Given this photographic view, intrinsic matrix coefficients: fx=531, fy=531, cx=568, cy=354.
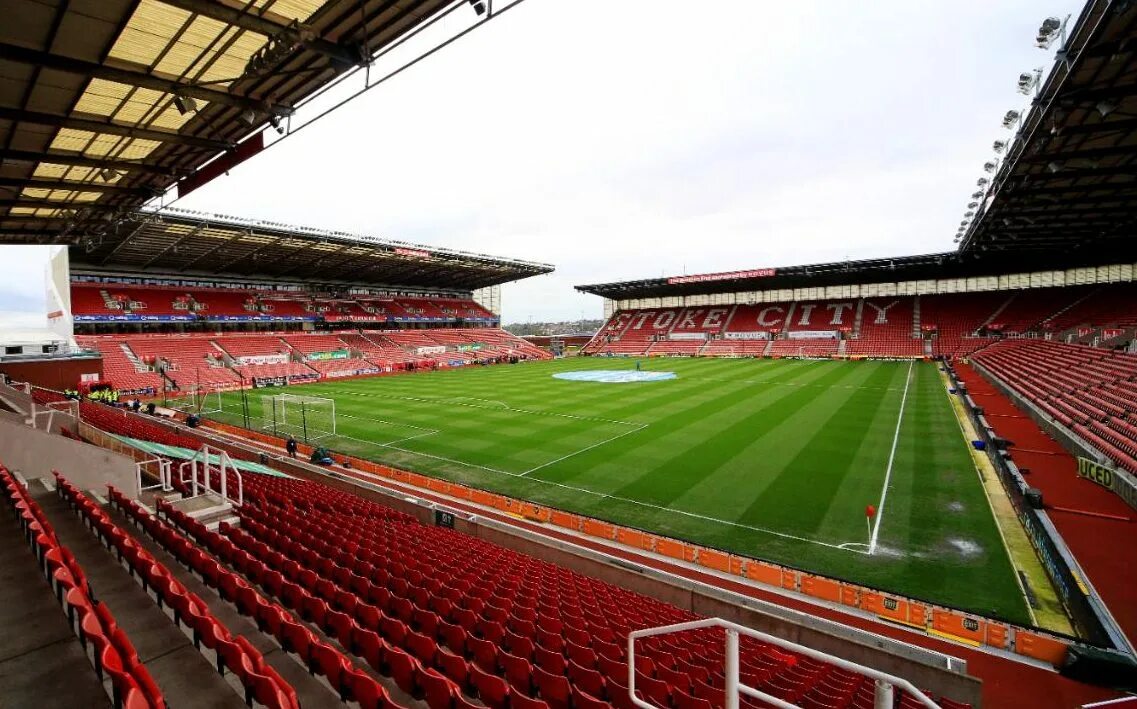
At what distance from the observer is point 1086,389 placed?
76.3 ft

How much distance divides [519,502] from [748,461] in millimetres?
9019

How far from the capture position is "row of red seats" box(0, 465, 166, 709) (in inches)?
133

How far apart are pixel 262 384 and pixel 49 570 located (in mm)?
44612

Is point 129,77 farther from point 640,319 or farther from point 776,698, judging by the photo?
point 640,319

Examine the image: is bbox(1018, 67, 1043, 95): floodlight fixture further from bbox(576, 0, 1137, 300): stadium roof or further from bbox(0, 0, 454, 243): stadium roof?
bbox(0, 0, 454, 243): stadium roof

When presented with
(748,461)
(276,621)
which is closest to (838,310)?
(748,461)

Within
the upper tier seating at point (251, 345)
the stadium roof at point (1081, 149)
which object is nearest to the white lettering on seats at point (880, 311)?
the stadium roof at point (1081, 149)

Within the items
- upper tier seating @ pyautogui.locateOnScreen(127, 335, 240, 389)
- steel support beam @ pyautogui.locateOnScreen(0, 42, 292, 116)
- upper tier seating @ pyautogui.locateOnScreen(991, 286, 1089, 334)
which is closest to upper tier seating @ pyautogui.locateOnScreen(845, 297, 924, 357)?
upper tier seating @ pyautogui.locateOnScreen(991, 286, 1089, 334)

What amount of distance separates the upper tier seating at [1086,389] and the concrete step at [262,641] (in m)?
20.0

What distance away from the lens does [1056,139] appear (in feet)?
58.0

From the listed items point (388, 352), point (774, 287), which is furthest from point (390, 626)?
point (774, 287)

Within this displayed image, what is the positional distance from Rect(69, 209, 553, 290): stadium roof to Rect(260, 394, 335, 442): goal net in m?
11.2

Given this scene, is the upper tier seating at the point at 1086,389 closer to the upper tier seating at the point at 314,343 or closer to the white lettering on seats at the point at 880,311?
the white lettering on seats at the point at 880,311

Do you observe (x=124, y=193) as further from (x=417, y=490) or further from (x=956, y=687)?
(x=956, y=687)
